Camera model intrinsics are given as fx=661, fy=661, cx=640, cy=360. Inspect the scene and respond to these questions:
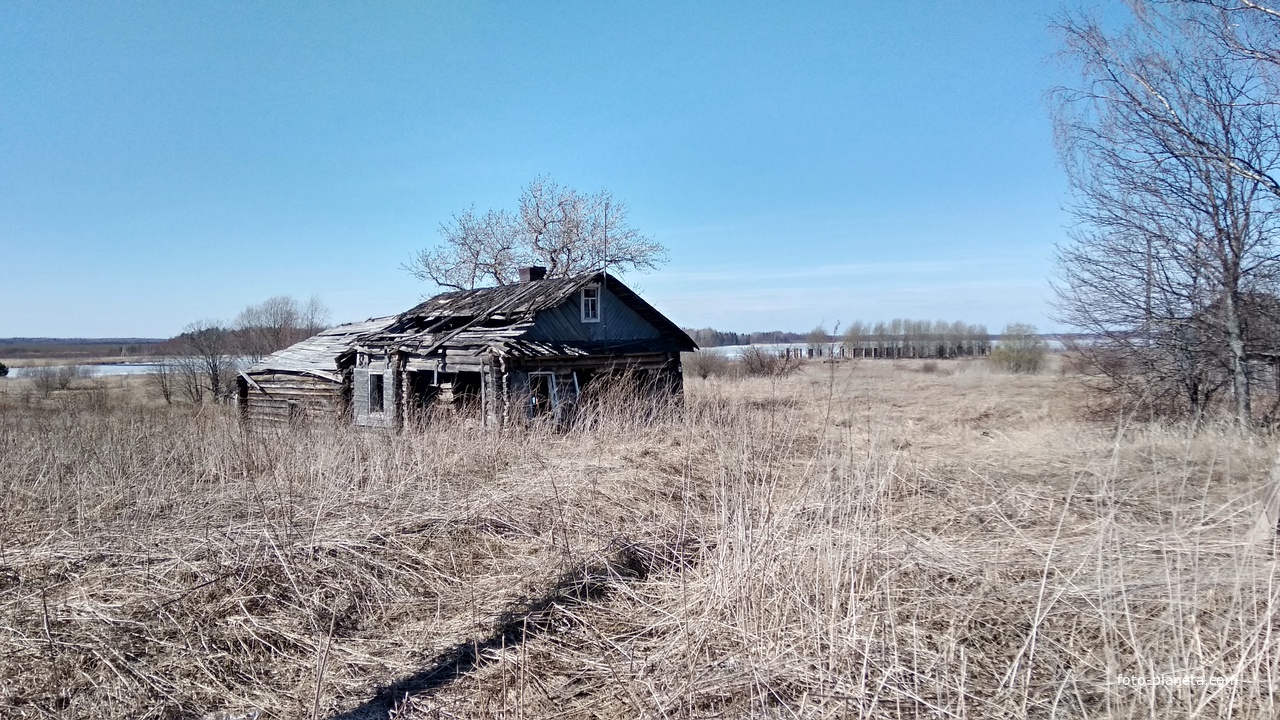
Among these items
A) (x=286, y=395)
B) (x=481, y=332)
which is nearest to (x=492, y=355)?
(x=481, y=332)

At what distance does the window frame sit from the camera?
717 inches

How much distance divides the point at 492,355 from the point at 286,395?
1071cm

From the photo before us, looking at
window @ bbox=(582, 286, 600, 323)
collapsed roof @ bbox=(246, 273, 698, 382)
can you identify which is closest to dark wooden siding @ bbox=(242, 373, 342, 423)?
collapsed roof @ bbox=(246, 273, 698, 382)

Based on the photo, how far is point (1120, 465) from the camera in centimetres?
742

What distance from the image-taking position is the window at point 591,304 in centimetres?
1833

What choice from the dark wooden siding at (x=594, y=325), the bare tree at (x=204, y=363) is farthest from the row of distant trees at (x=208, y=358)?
the dark wooden siding at (x=594, y=325)

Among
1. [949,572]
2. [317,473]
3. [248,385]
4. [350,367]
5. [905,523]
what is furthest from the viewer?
[248,385]

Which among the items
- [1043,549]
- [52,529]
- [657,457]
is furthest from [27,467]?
[1043,549]

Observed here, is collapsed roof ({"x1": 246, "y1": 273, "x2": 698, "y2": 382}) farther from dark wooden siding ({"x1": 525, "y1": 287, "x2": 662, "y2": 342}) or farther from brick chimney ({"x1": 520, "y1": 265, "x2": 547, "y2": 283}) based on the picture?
brick chimney ({"x1": 520, "y1": 265, "x2": 547, "y2": 283})

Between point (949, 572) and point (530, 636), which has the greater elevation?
point (949, 572)

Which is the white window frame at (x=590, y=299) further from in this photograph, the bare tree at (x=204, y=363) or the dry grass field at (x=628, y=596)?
the bare tree at (x=204, y=363)

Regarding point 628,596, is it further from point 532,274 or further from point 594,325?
point 532,274

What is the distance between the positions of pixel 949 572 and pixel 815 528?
2.45 feet

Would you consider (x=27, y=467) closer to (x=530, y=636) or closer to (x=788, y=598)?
(x=530, y=636)
